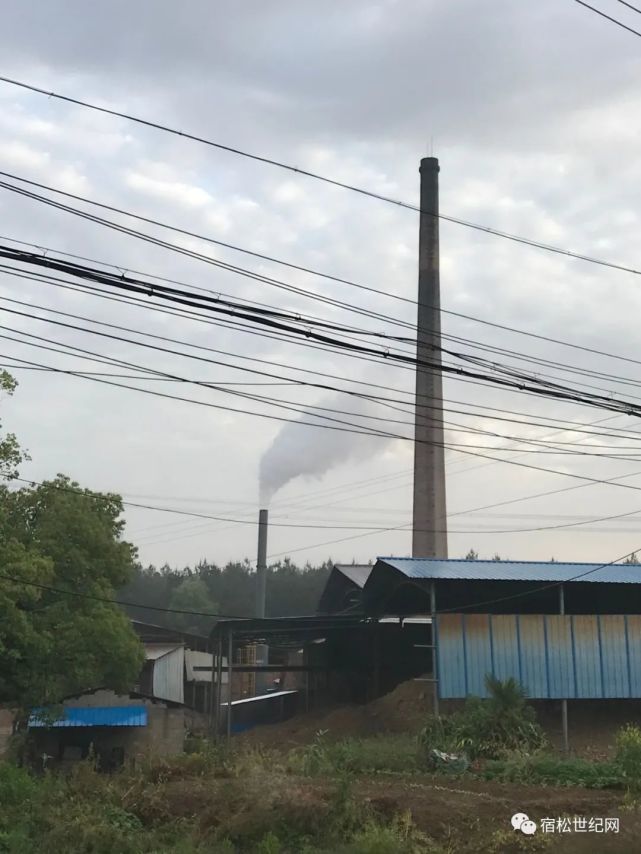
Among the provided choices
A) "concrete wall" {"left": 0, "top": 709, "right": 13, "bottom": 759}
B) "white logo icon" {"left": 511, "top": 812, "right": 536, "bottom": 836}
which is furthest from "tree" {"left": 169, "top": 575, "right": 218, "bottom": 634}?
"white logo icon" {"left": 511, "top": 812, "right": 536, "bottom": 836}

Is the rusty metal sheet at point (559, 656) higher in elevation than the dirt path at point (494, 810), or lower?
higher

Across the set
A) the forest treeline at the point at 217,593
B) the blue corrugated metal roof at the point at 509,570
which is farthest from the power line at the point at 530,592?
the forest treeline at the point at 217,593

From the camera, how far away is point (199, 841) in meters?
14.4

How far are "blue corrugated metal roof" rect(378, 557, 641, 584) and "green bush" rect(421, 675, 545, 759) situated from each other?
12.8 ft

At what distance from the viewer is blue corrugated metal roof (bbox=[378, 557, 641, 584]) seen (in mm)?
29203

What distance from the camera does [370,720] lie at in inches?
1332

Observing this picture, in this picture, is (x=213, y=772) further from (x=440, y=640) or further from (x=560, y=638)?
(x=560, y=638)

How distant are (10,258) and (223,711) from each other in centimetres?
4136

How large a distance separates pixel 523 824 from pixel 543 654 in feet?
52.0

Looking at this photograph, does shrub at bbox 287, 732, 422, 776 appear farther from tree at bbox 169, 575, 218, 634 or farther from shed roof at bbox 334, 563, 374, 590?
tree at bbox 169, 575, 218, 634

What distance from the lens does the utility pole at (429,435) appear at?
4238cm

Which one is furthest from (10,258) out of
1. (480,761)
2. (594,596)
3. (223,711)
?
(223,711)

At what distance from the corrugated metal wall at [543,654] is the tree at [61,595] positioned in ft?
32.1

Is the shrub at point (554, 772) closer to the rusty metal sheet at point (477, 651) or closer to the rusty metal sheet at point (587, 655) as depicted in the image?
the rusty metal sheet at point (477, 651)
